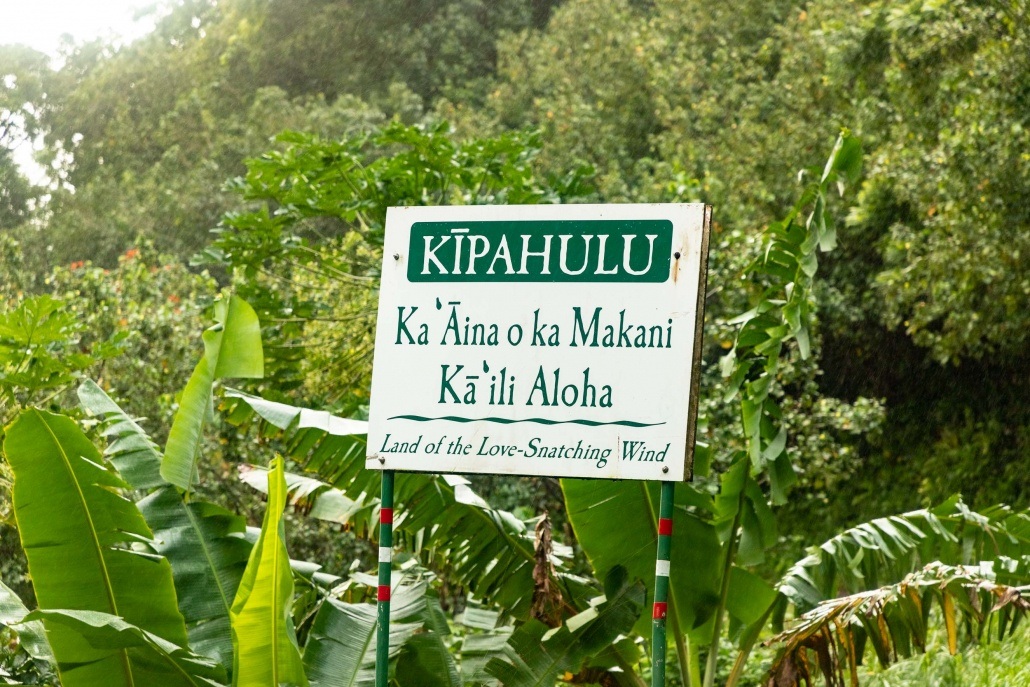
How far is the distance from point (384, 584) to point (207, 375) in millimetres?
1439

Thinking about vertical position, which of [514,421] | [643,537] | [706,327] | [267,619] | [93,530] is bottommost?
[267,619]

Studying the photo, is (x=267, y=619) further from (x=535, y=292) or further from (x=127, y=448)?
(x=535, y=292)

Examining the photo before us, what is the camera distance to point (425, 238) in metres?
3.79

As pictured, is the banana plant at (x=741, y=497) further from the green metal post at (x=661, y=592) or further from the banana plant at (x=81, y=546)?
the banana plant at (x=81, y=546)

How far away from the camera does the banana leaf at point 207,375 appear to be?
15.0 feet

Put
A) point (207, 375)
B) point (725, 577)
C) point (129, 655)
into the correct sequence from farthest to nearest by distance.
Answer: point (725, 577) < point (207, 375) < point (129, 655)

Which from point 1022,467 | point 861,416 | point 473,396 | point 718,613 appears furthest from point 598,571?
point 1022,467

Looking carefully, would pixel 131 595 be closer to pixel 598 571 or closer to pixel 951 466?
pixel 598 571

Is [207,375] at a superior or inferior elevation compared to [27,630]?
superior

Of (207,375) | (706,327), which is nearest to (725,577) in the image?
(207,375)

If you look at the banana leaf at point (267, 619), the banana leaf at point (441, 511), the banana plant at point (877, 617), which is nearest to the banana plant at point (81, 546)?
the banana leaf at point (267, 619)

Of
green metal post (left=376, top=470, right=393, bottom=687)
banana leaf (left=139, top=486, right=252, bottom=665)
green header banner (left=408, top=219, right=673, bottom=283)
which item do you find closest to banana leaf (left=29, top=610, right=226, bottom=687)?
banana leaf (left=139, top=486, right=252, bottom=665)

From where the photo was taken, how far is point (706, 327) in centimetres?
1091

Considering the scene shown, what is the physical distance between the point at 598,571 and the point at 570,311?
A: 1.61m
